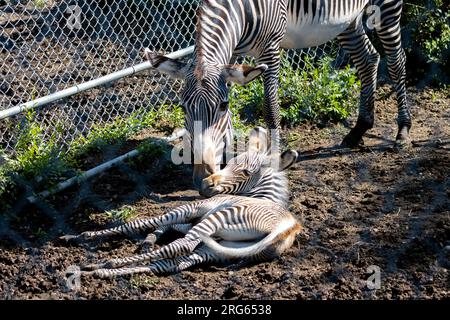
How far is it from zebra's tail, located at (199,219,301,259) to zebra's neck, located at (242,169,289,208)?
2.08 ft

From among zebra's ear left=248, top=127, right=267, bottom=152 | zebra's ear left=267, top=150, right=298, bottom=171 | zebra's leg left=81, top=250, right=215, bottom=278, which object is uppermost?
zebra's ear left=248, top=127, right=267, bottom=152

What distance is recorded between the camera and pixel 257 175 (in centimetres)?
632

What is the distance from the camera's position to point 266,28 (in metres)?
6.90

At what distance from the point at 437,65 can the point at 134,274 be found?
583 cm

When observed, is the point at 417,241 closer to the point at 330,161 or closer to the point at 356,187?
the point at 356,187

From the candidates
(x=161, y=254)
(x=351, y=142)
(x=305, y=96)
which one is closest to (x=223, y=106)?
(x=161, y=254)

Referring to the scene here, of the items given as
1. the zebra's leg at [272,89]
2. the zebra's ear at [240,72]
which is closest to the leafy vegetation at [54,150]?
the zebra's leg at [272,89]

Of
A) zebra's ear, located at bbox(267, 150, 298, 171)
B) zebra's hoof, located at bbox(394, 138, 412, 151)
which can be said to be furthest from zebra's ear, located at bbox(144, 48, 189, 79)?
zebra's hoof, located at bbox(394, 138, 412, 151)

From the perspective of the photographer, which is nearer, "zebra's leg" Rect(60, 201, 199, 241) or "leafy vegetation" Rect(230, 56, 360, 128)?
"zebra's leg" Rect(60, 201, 199, 241)

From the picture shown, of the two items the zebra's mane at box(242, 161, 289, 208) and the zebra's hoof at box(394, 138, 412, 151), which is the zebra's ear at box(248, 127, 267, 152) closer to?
the zebra's mane at box(242, 161, 289, 208)

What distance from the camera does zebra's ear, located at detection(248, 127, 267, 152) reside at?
656 cm

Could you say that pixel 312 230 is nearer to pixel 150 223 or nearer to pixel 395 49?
pixel 150 223

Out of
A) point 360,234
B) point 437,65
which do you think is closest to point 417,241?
point 360,234

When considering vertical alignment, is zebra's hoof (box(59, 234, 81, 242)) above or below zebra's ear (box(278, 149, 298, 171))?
below
